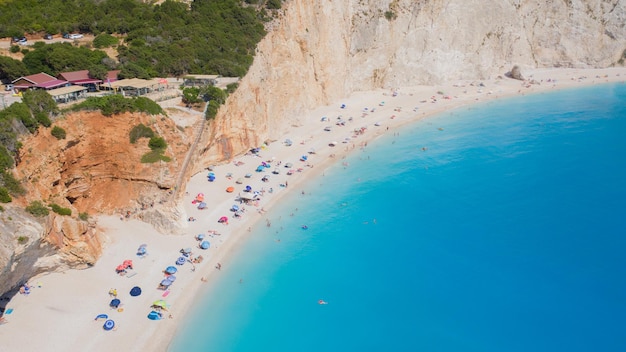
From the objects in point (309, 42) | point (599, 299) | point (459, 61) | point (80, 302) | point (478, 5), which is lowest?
point (599, 299)

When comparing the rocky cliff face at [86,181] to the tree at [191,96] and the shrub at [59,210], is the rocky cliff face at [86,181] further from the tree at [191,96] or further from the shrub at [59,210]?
the tree at [191,96]

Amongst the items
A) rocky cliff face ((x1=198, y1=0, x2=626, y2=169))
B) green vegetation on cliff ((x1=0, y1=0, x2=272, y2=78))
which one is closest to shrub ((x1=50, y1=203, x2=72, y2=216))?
rocky cliff face ((x1=198, y1=0, x2=626, y2=169))

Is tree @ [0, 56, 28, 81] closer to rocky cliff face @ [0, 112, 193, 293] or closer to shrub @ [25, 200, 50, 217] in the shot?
rocky cliff face @ [0, 112, 193, 293]

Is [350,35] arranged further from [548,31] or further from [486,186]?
[548,31]

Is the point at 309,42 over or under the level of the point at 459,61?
over

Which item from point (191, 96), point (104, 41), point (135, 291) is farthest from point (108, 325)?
point (104, 41)

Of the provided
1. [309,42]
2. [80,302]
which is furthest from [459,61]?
[80,302]

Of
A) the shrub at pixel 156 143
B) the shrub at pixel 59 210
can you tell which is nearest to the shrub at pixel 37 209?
the shrub at pixel 59 210

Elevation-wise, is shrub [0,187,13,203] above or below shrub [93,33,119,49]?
below
